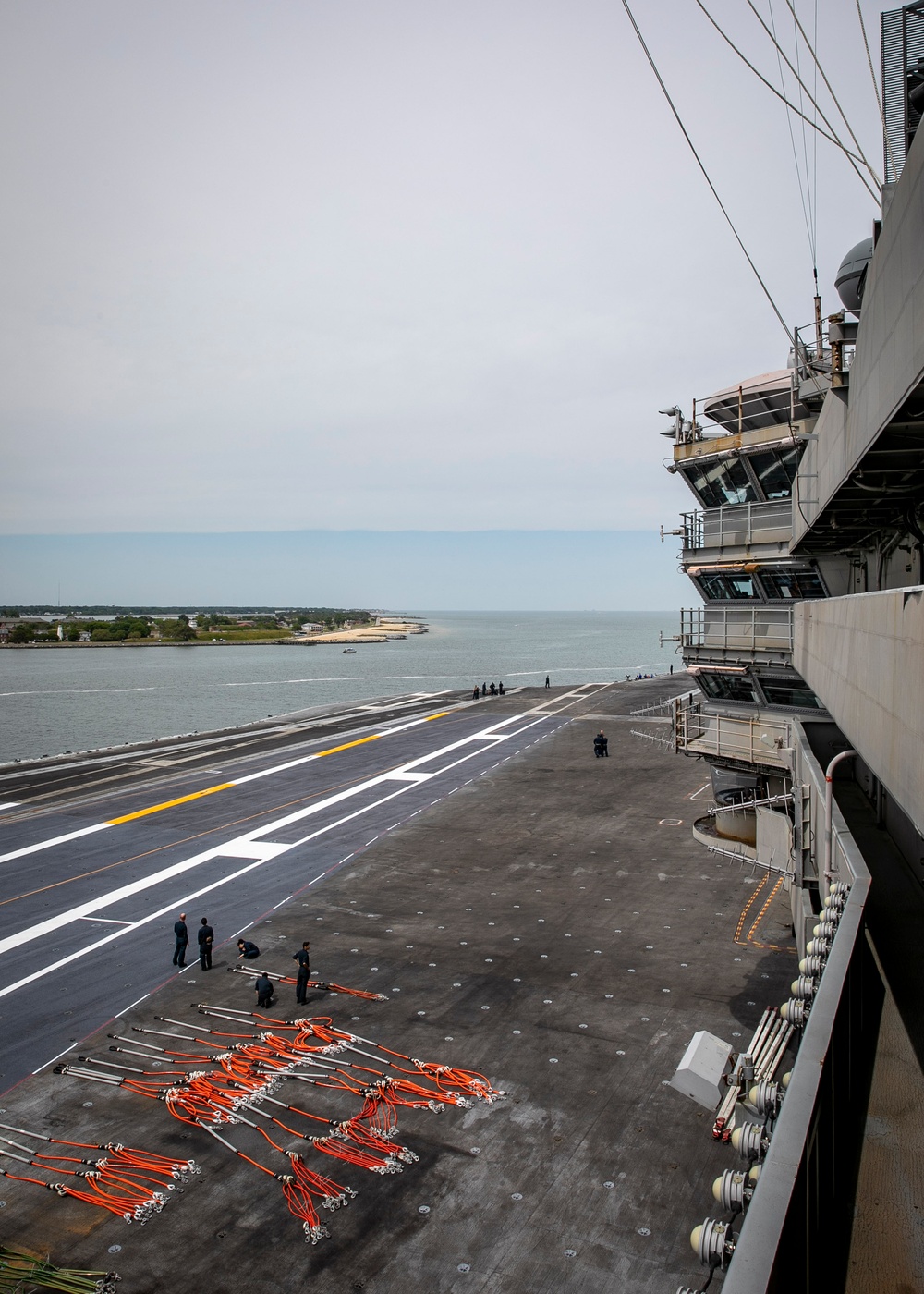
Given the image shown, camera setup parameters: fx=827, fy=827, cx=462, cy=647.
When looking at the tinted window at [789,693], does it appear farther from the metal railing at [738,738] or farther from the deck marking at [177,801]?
the deck marking at [177,801]

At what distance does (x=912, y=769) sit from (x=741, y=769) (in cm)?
1886

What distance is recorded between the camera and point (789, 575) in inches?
870

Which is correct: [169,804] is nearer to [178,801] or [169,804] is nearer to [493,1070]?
[178,801]

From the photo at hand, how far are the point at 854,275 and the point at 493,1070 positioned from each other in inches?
554

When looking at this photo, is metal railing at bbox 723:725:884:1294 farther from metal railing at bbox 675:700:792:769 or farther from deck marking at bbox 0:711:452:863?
deck marking at bbox 0:711:452:863

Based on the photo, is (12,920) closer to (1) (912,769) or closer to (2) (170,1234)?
(2) (170,1234)

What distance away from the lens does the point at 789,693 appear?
22391mm

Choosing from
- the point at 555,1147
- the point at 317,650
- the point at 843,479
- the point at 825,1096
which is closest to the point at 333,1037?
the point at 555,1147

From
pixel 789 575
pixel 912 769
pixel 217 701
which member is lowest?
pixel 217 701

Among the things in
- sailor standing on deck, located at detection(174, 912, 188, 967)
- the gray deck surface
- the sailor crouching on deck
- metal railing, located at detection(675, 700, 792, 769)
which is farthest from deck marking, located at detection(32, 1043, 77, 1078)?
metal railing, located at detection(675, 700, 792, 769)

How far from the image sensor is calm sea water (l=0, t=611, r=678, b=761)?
73750 mm

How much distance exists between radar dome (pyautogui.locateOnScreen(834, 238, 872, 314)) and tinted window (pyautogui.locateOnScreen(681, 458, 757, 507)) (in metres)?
9.60

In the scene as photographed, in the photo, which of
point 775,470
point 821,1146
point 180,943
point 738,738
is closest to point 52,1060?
point 180,943

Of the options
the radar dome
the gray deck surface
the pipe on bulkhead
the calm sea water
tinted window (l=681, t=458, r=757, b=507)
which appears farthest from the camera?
the calm sea water
